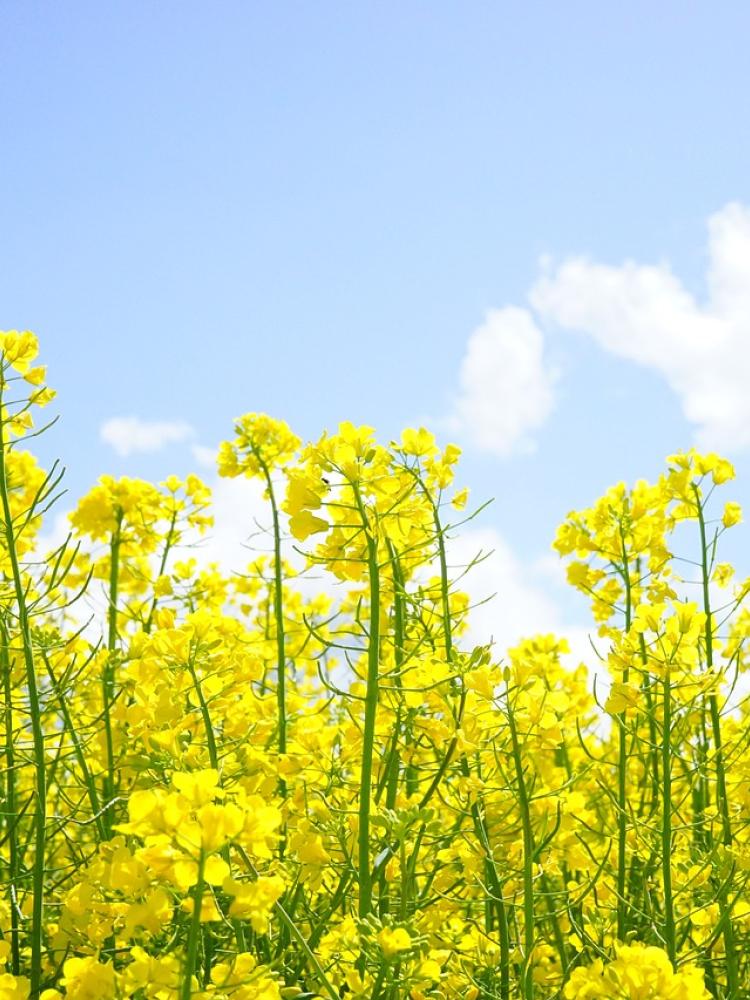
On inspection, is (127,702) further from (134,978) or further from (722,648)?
(722,648)

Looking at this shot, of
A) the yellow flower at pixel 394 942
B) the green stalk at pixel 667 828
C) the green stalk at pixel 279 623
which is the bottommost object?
the yellow flower at pixel 394 942

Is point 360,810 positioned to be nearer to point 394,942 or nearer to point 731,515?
point 394,942

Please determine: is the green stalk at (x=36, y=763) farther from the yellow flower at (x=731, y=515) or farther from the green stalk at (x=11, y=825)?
the yellow flower at (x=731, y=515)

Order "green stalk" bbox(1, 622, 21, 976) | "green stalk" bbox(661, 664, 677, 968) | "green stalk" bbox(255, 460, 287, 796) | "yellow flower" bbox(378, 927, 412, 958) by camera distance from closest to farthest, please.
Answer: "yellow flower" bbox(378, 927, 412, 958)
"green stalk" bbox(661, 664, 677, 968)
"green stalk" bbox(1, 622, 21, 976)
"green stalk" bbox(255, 460, 287, 796)

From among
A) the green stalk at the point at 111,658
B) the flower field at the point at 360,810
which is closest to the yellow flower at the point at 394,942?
the flower field at the point at 360,810

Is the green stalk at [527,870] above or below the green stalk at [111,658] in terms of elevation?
below

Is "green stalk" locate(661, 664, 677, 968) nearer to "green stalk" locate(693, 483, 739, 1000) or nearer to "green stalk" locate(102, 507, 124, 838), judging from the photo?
"green stalk" locate(693, 483, 739, 1000)

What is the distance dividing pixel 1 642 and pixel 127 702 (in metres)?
0.36

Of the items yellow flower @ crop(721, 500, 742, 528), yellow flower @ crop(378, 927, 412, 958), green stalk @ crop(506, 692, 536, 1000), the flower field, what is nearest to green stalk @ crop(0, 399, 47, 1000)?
the flower field

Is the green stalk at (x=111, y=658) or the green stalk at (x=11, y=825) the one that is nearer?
the green stalk at (x=11, y=825)

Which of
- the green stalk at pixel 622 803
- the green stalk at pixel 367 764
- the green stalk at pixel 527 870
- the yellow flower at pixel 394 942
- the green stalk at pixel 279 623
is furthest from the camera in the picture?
the green stalk at pixel 279 623

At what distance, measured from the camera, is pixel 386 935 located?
1.77 m

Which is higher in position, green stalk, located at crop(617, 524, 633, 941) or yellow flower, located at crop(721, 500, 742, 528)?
yellow flower, located at crop(721, 500, 742, 528)

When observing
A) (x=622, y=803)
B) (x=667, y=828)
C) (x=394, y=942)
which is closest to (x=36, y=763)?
(x=394, y=942)
